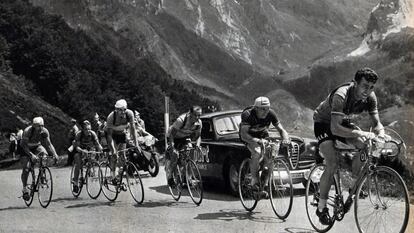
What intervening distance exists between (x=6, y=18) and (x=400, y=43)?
11165 centimetres

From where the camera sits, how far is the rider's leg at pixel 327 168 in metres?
6.71

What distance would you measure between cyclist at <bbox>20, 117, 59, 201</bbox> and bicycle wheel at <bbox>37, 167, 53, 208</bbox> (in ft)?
0.89

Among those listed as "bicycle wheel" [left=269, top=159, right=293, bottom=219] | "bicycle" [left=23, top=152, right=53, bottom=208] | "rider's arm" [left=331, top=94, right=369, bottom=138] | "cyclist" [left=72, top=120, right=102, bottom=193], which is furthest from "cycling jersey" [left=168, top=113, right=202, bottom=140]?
"rider's arm" [left=331, top=94, right=369, bottom=138]

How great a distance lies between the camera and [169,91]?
112 meters

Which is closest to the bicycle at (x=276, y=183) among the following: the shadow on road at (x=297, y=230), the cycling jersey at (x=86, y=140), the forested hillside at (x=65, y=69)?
the shadow on road at (x=297, y=230)

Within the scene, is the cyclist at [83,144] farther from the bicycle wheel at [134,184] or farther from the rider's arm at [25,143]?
the bicycle wheel at [134,184]

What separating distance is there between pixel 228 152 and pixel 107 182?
2.25 m

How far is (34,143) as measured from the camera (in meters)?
11.0

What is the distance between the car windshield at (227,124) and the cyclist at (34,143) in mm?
3330

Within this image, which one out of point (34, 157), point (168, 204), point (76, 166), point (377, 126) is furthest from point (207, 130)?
point (377, 126)

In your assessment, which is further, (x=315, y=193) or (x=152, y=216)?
(x=152, y=216)

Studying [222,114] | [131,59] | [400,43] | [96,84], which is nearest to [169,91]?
[131,59]

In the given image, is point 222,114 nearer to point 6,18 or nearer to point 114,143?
point 114,143

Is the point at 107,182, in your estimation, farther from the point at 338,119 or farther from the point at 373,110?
the point at 373,110
